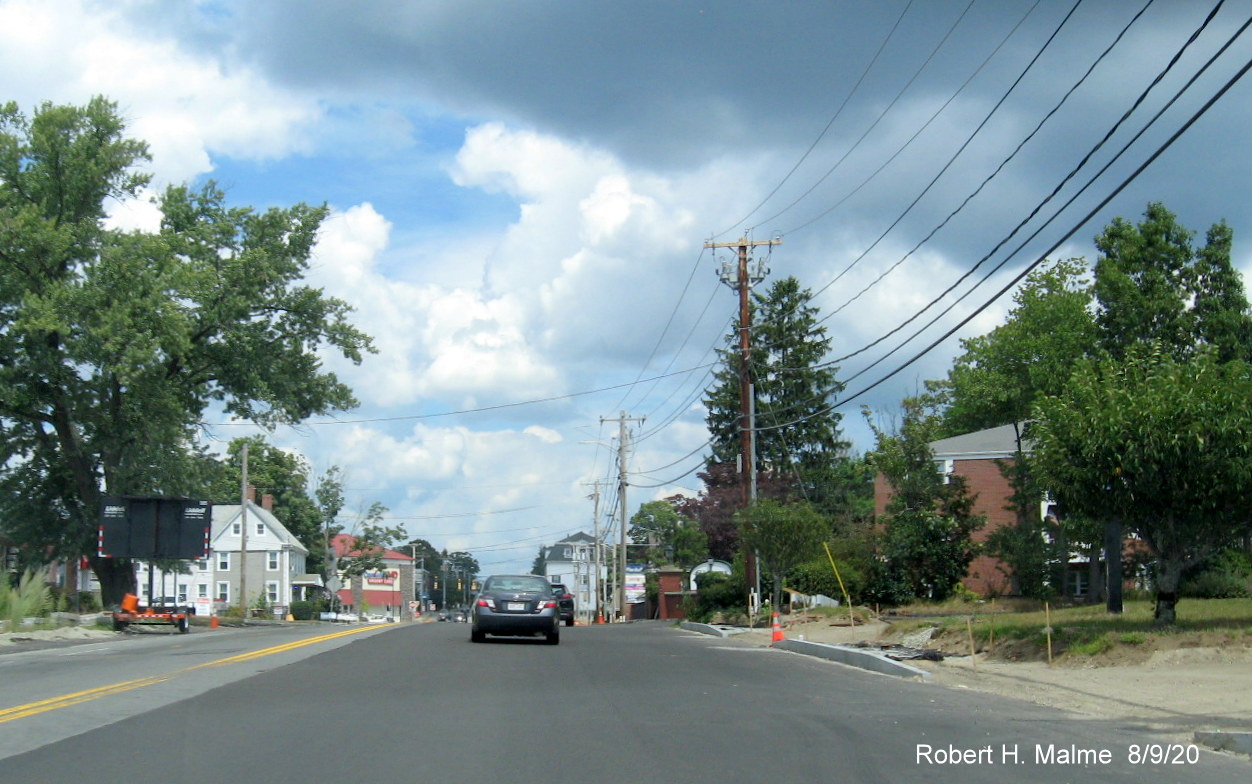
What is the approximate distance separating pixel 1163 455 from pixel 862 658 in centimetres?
544

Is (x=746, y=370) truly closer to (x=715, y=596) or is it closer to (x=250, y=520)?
(x=715, y=596)

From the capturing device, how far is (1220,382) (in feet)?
58.5

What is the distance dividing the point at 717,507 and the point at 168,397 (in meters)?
31.0

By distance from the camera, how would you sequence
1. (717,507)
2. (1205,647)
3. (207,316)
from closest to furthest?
(1205,647) < (207,316) < (717,507)

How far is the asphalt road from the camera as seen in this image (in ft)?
28.0

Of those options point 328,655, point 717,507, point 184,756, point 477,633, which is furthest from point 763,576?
point 184,756

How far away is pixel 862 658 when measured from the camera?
1850cm

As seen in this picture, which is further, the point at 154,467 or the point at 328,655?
the point at 154,467

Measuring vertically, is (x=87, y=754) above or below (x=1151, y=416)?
below

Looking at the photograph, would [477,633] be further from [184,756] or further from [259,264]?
[259,264]

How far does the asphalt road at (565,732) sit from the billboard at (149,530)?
57.5 ft

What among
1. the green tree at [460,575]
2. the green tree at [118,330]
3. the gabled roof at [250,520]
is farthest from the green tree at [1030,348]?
the green tree at [460,575]

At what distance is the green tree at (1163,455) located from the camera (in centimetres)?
1723

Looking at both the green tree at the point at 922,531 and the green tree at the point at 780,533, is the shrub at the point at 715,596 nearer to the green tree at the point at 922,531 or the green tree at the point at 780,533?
the green tree at the point at 922,531
